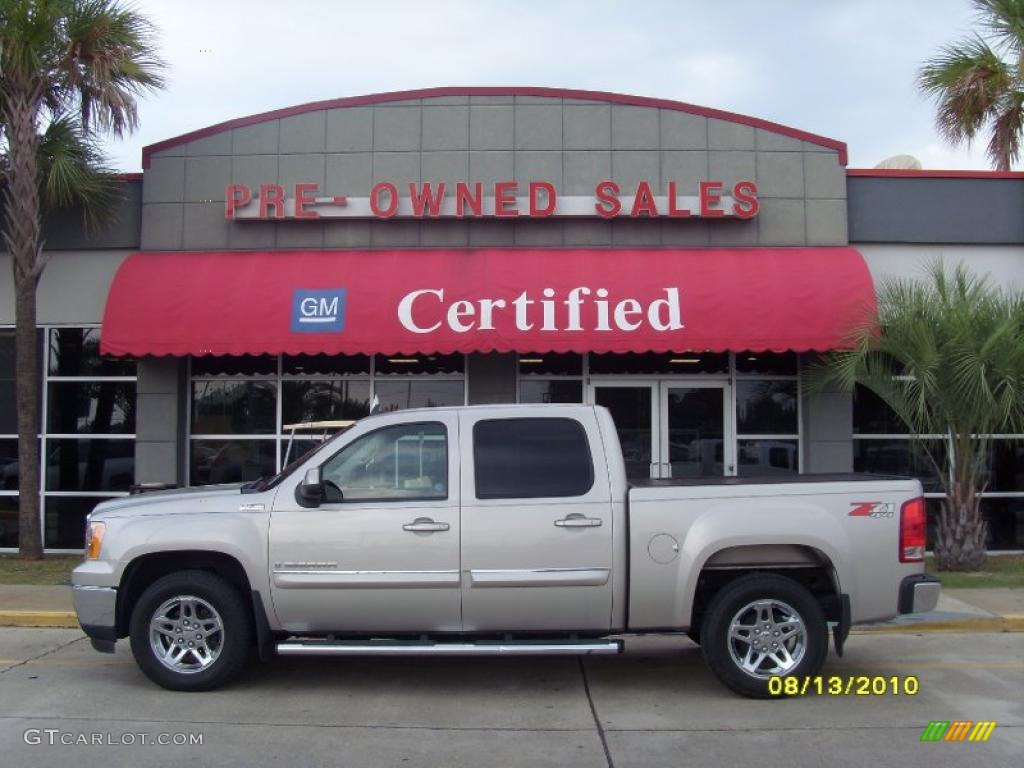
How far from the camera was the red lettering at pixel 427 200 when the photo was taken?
13.5 metres

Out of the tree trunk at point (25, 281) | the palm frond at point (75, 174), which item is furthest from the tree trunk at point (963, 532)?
the palm frond at point (75, 174)

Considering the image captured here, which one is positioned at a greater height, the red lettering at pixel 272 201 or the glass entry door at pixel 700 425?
the red lettering at pixel 272 201

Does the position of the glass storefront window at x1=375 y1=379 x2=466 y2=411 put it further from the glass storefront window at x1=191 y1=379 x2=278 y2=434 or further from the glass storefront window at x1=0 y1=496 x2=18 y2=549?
the glass storefront window at x1=0 y1=496 x2=18 y2=549

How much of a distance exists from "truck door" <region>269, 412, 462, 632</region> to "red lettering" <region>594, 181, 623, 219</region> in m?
7.46

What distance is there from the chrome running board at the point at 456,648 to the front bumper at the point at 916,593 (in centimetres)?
193

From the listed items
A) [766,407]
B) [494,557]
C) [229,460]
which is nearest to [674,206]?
[766,407]

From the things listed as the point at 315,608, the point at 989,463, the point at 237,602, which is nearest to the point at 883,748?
the point at 315,608

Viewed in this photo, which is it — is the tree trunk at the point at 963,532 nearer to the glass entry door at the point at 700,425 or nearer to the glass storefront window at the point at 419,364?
the glass entry door at the point at 700,425

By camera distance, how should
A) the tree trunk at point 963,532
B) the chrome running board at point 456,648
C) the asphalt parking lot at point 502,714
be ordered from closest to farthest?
the asphalt parking lot at point 502,714 < the chrome running board at point 456,648 < the tree trunk at point 963,532

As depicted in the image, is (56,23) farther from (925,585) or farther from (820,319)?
(925,585)

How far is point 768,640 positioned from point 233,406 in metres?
9.46

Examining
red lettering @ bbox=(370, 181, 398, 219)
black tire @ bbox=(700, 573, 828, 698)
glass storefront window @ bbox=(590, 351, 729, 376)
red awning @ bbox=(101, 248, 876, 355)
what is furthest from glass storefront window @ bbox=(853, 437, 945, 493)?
black tire @ bbox=(700, 573, 828, 698)

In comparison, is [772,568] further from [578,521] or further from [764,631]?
[578,521]

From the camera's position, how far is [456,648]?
6.52 metres
